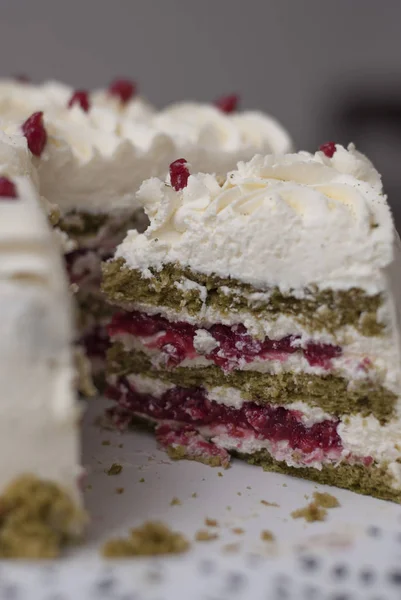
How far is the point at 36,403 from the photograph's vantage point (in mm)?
2980

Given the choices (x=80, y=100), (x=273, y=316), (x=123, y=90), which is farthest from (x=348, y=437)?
(x=123, y=90)

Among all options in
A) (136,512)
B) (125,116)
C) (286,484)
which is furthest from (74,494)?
(125,116)

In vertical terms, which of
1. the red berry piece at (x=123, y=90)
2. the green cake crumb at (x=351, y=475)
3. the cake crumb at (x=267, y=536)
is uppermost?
the red berry piece at (x=123, y=90)

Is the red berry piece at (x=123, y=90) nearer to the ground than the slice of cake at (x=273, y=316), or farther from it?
farther from it

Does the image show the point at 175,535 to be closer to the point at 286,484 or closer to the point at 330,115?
the point at 286,484

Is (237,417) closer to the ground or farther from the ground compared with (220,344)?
closer to the ground

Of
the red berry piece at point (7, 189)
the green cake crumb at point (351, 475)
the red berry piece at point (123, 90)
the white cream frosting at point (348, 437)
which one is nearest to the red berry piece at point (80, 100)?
the red berry piece at point (123, 90)

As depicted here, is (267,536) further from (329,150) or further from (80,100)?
(80,100)

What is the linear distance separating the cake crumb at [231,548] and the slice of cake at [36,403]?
559 mm

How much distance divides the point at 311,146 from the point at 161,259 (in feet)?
16.8

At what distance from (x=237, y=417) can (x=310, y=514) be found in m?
0.77

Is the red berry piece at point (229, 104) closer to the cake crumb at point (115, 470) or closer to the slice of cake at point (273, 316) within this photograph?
the slice of cake at point (273, 316)

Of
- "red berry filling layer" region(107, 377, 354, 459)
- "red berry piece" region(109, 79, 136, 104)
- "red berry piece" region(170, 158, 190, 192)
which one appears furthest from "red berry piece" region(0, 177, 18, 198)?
"red berry piece" region(109, 79, 136, 104)

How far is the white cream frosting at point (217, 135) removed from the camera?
203 inches
